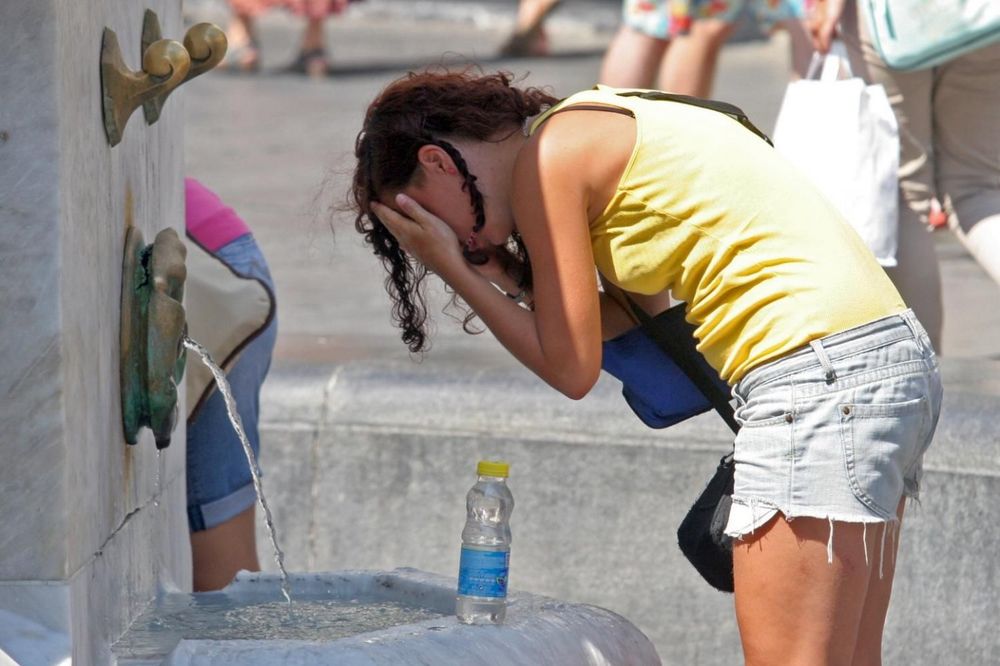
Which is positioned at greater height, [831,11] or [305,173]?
[831,11]

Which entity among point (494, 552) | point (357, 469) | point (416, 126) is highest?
point (416, 126)

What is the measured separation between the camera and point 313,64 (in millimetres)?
10781

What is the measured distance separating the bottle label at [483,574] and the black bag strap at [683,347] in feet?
1.45

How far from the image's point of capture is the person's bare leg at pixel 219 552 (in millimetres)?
3375

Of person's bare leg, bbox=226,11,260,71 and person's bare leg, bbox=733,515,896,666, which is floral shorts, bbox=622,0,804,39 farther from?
person's bare leg, bbox=226,11,260,71

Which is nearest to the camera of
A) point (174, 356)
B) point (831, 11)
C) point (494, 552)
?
point (494, 552)

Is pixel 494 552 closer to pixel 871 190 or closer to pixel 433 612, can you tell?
pixel 433 612

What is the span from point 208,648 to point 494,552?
0.40 metres

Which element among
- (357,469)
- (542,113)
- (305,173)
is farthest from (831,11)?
(305,173)

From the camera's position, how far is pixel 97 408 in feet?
7.69

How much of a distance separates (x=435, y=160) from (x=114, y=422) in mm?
563

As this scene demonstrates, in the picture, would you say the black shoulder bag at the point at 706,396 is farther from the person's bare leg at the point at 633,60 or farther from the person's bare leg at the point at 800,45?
the person's bare leg at the point at 633,60

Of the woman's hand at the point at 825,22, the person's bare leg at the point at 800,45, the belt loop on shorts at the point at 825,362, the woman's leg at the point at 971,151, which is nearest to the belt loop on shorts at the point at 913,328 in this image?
the belt loop on shorts at the point at 825,362

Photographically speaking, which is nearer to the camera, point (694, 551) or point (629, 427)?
point (694, 551)
